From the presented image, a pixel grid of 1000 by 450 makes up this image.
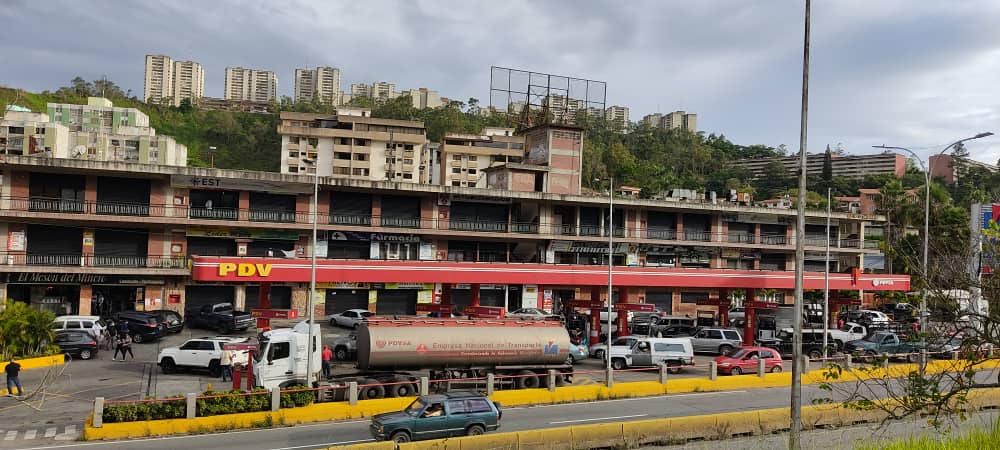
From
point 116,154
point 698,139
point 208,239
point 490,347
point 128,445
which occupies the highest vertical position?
point 698,139

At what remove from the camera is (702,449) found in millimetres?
20125

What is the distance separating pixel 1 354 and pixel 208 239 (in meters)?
18.4

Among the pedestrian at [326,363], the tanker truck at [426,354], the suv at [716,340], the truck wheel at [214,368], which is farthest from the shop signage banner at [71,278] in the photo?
the suv at [716,340]

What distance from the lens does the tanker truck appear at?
92.4 feet

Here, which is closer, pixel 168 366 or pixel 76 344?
pixel 168 366

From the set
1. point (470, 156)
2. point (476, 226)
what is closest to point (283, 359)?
→ point (476, 226)

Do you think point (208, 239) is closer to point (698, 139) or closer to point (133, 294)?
point (133, 294)

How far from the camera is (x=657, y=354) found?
1439 inches

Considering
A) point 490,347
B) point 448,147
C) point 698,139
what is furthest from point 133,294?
point 698,139

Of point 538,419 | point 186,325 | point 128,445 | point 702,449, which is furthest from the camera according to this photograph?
point 186,325

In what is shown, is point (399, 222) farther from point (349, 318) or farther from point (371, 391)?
point (371, 391)

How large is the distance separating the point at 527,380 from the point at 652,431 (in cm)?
964

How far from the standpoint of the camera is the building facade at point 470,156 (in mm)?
106125

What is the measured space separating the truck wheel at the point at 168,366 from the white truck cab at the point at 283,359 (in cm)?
664
